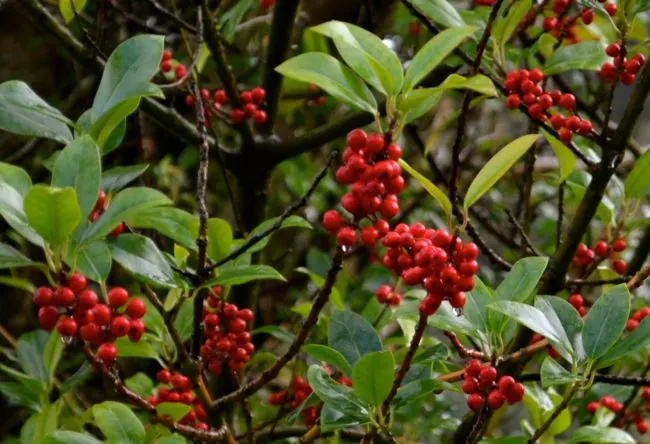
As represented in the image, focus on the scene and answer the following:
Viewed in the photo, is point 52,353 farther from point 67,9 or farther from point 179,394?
point 67,9

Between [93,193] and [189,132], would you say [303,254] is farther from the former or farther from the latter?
[93,193]

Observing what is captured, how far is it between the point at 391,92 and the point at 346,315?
0.90ft

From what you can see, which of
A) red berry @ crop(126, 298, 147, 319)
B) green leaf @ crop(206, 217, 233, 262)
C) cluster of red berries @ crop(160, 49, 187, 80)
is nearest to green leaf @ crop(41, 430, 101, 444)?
red berry @ crop(126, 298, 147, 319)

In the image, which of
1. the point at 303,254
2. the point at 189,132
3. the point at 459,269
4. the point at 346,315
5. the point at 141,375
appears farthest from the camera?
the point at 303,254

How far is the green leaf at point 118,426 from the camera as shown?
0.84 meters

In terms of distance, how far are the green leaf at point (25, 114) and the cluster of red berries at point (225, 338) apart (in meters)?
0.26

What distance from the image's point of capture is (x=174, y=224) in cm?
87

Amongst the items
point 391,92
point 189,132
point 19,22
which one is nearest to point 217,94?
point 189,132

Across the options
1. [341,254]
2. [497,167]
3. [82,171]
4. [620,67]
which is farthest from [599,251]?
[82,171]

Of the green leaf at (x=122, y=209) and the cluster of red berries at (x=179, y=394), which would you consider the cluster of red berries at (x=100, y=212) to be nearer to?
the green leaf at (x=122, y=209)

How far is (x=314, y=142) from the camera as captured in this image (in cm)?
138

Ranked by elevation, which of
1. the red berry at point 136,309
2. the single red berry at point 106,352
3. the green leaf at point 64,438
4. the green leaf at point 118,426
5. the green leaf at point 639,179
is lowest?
the green leaf at point 118,426

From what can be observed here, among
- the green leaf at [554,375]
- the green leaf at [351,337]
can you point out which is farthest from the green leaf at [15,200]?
the green leaf at [554,375]

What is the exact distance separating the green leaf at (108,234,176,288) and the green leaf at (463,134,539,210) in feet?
0.90
